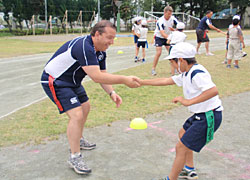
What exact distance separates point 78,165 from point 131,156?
0.79 metres

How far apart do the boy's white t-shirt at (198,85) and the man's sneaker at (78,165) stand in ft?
4.76

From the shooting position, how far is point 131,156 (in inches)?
Result: 151

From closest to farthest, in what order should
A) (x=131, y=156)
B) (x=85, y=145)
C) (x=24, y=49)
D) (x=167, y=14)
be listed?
(x=131, y=156)
(x=85, y=145)
(x=167, y=14)
(x=24, y=49)

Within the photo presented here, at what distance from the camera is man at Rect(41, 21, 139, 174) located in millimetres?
3178

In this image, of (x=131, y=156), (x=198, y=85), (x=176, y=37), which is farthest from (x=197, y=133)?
(x=176, y=37)

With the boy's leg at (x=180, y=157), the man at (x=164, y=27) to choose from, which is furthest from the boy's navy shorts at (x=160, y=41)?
the boy's leg at (x=180, y=157)

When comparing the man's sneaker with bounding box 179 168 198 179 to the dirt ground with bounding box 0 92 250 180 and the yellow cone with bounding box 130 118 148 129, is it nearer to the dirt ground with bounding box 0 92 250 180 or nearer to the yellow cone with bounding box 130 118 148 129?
the dirt ground with bounding box 0 92 250 180

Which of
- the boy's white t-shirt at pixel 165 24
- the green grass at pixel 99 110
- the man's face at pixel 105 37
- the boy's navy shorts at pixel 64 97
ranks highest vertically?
the boy's white t-shirt at pixel 165 24

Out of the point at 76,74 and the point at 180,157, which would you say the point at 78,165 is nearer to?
the point at 76,74

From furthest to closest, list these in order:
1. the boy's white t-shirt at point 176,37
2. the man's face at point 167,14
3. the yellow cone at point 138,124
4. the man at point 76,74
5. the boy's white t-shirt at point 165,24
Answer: the boy's white t-shirt at point 165,24 < the man's face at point 167,14 < the boy's white t-shirt at point 176,37 < the yellow cone at point 138,124 < the man at point 76,74

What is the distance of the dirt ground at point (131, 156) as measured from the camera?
3.38 meters

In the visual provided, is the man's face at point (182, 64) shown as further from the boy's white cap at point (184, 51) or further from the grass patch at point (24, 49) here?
the grass patch at point (24, 49)

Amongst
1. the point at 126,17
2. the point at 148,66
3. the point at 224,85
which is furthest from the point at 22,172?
the point at 126,17

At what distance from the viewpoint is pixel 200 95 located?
107 inches
